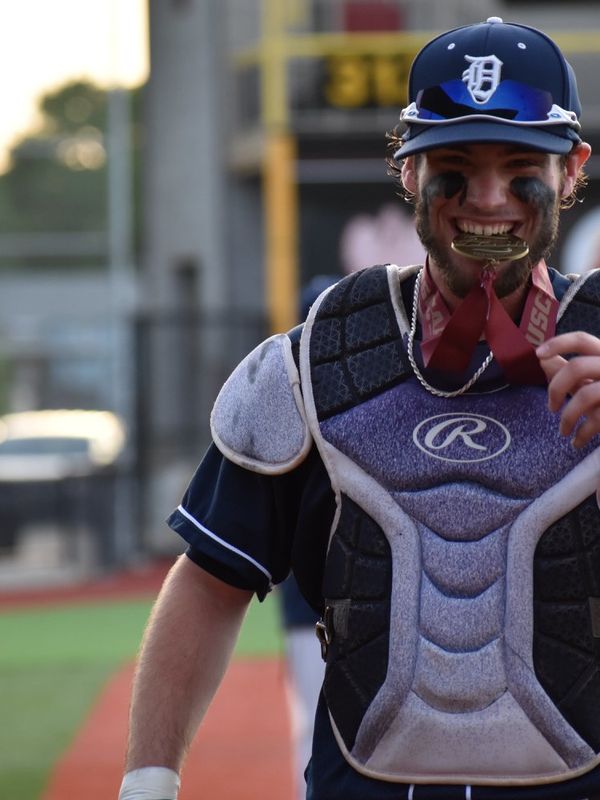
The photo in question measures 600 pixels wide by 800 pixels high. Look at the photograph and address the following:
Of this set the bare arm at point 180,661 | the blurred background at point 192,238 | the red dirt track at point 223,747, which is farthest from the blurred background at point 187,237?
the bare arm at point 180,661

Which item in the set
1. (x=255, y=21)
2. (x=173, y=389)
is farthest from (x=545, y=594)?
A: (x=255, y=21)

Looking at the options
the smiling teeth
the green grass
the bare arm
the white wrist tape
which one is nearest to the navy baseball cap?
the smiling teeth

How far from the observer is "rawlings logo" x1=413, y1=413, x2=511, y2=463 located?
2.65m

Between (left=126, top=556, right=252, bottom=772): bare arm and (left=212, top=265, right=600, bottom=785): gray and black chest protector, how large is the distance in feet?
0.76

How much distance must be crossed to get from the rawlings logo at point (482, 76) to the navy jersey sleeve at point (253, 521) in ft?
2.07

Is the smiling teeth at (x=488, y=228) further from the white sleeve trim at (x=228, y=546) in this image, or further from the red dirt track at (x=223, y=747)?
the red dirt track at (x=223, y=747)

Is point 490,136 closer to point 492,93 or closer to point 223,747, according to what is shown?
point 492,93

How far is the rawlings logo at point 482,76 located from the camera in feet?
8.59

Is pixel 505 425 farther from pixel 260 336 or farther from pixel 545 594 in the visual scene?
pixel 260 336

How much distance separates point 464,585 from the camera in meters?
2.61

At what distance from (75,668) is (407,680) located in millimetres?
9186

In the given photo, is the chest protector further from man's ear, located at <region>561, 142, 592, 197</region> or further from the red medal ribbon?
man's ear, located at <region>561, 142, 592, 197</region>

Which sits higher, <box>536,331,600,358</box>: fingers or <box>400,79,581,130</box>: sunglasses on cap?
<box>400,79,581,130</box>: sunglasses on cap

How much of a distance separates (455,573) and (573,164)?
686mm
